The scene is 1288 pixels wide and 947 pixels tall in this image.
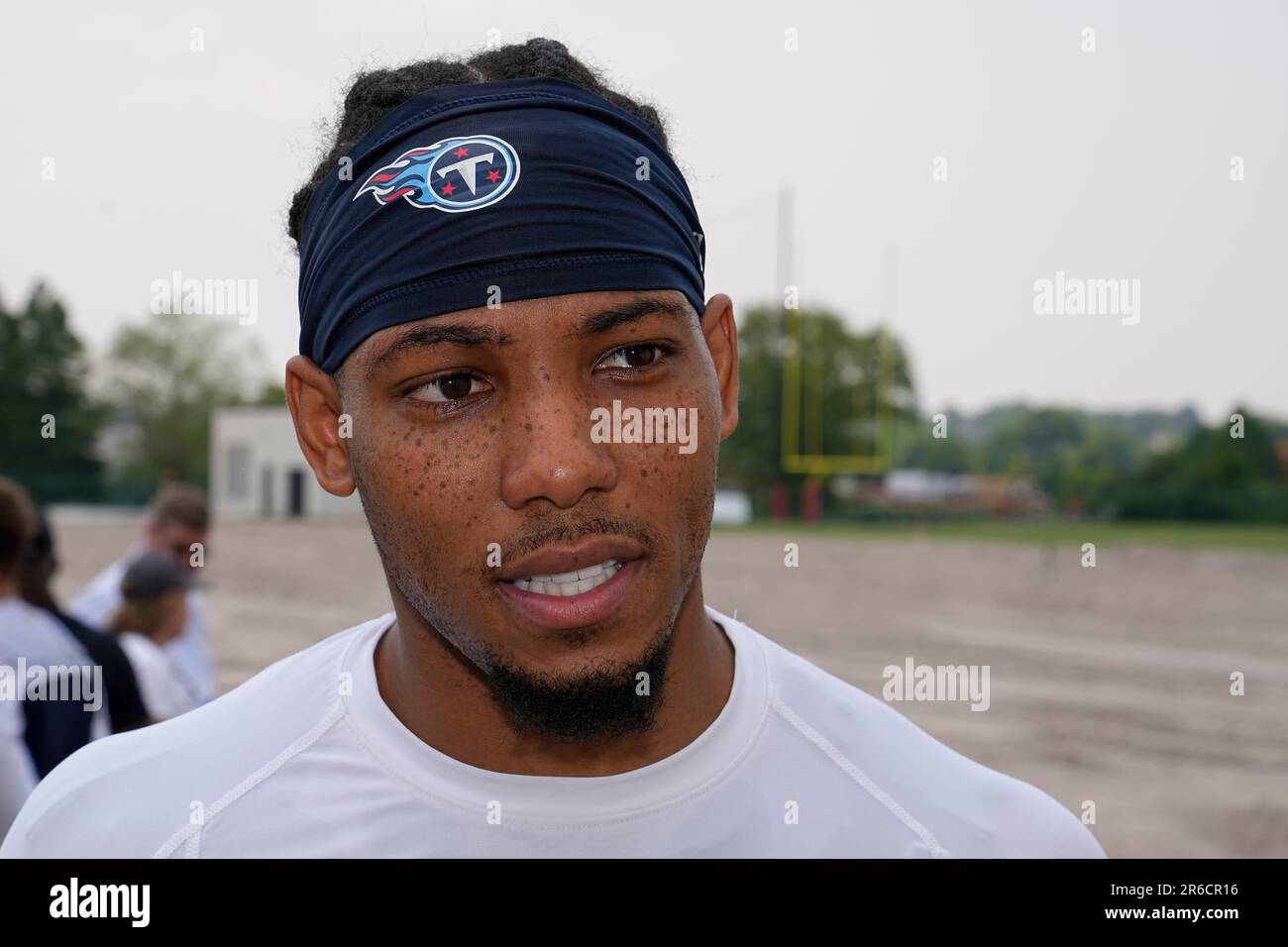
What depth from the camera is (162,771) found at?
5.85 ft

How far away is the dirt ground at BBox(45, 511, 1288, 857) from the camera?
8086 mm

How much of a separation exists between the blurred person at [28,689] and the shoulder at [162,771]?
2004mm

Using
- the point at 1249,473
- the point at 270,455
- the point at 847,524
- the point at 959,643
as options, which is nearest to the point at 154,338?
the point at 270,455

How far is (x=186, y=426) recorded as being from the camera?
61.4 meters

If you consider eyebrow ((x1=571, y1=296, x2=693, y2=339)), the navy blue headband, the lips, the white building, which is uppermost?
the navy blue headband

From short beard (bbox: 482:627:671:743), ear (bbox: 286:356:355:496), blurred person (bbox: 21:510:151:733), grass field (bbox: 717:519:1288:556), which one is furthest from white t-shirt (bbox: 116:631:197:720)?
grass field (bbox: 717:519:1288:556)

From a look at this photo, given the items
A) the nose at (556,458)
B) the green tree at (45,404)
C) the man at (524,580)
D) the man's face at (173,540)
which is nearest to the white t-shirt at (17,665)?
the man's face at (173,540)

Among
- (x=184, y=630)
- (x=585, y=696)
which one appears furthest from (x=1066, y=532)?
(x=585, y=696)

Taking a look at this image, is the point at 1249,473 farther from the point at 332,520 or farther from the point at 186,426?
the point at 186,426

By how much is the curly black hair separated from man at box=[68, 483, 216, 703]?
11.3ft

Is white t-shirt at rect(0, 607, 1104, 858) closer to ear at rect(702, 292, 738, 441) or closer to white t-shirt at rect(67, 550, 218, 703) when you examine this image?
ear at rect(702, 292, 738, 441)

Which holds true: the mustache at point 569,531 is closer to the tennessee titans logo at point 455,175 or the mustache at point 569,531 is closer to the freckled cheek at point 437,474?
the freckled cheek at point 437,474

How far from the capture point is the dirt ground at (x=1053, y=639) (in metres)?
8.09

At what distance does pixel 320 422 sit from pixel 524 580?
0.51 metres
